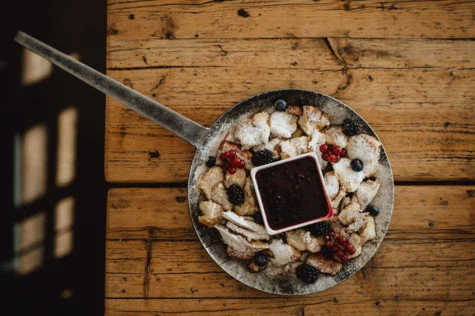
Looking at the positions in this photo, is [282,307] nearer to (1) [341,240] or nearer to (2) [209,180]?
(1) [341,240]

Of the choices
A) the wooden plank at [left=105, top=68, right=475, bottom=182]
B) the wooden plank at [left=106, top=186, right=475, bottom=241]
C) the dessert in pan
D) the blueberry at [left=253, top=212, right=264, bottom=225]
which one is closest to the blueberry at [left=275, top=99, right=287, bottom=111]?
the dessert in pan

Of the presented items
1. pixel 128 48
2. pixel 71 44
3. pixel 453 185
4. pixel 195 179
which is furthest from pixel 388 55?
pixel 71 44

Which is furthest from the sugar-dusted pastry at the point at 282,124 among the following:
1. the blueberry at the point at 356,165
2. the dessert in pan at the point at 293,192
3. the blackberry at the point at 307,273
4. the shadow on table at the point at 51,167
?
the shadow on table at the point at 51,167

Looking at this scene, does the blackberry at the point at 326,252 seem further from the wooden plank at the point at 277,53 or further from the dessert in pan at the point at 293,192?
the wooden plank at the point at 277,53

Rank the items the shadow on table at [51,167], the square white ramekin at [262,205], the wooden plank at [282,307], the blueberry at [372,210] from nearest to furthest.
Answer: the square white ramekin at [262,205] → the blueberry at [372,210] → the wooden plank at [282,307] → the shadow on table at [51,167]

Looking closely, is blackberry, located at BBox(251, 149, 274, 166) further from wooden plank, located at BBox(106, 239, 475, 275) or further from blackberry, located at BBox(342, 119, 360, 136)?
wooden plank, located at BBox(106, 239, 475, 275)

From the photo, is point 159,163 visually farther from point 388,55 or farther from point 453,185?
point 453,185
